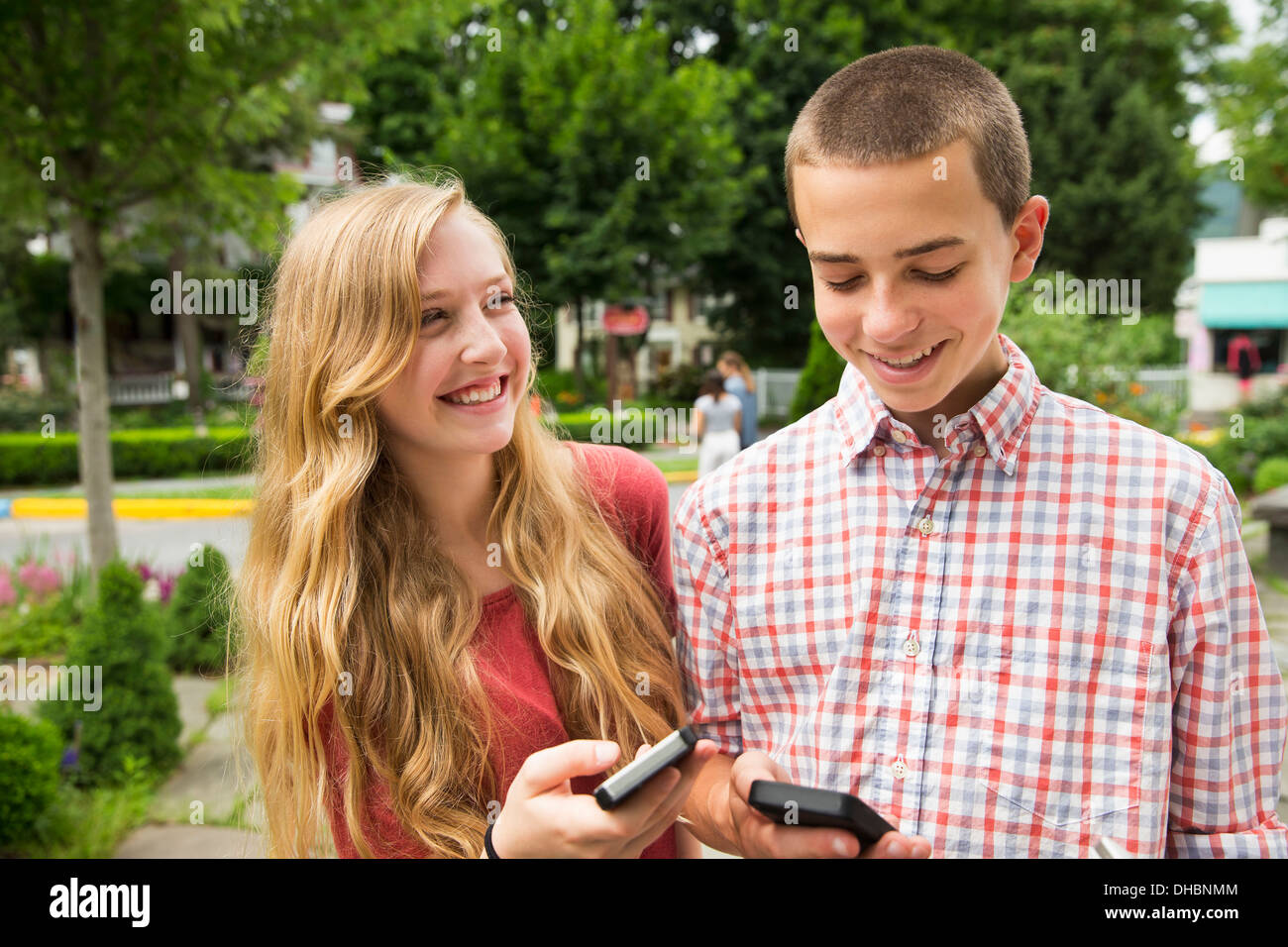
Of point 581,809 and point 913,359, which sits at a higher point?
point 913,359

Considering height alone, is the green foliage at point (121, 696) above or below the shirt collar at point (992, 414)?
below

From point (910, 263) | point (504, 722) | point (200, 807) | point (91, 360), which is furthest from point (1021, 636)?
point (91, 360)

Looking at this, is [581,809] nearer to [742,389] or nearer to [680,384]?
[742,389]

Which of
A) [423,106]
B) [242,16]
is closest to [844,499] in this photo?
[242,16]

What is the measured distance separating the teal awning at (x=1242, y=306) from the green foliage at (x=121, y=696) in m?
20.9

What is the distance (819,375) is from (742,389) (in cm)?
586

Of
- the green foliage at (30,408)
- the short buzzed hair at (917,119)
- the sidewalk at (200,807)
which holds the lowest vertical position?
the sidewalk at (200,807)

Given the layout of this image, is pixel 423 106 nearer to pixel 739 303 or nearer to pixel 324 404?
pixel 739 303

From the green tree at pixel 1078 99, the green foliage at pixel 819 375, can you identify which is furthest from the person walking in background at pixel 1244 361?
the green foliage at pixel 819 375

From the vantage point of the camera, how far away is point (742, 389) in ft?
28.9

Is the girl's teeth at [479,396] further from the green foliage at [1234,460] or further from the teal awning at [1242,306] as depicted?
the teal awning at [1242,306]

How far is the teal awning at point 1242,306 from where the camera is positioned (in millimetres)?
19453
